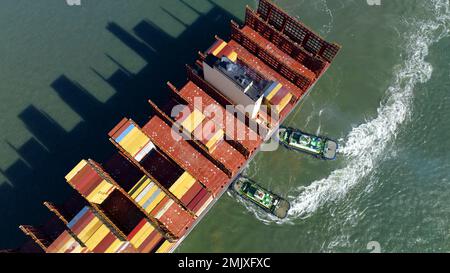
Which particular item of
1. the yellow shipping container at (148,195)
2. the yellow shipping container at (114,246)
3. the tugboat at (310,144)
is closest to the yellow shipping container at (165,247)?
the yellow shipping container at (114,246)

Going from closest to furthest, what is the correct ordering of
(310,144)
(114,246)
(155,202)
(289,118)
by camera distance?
(114,246) → (155,202) → (310,144) → (289,118)

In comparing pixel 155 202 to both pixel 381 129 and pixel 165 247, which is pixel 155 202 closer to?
pixel 165 247

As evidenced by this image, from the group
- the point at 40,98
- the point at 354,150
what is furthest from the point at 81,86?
the point at 354,150

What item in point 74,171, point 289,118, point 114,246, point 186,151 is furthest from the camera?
point 289,118

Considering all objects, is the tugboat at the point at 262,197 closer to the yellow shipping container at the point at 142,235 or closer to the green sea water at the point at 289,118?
the green sea water at the point at 289,118

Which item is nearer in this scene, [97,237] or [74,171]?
[97,237]

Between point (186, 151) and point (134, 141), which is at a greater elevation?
Result: point (186, 151)

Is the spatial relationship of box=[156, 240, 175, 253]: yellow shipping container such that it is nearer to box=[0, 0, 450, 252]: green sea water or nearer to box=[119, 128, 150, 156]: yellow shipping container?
box=[0, 0, 450, 252]: green sea water

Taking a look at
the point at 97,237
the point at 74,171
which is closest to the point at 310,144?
the point at 97,237
